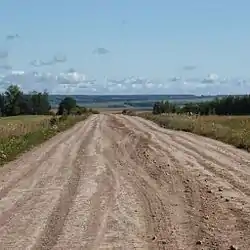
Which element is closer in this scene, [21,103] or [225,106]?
[225,106]

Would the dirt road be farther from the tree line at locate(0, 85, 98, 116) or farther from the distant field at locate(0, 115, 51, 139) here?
the tree line at locate(0, 85, 98, 116)

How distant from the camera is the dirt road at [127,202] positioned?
29.0 feet

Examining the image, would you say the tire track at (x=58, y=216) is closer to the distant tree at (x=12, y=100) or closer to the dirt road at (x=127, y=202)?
the dirt road at (x=127, y=202)

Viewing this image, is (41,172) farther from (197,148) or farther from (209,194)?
(197,148)

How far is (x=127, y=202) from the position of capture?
11836 mm

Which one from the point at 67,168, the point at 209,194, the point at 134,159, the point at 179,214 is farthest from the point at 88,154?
the point at 179,214

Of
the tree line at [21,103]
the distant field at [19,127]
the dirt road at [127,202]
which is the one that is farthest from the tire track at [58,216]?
the tree line at [21,103]

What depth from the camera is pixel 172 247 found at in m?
8.26

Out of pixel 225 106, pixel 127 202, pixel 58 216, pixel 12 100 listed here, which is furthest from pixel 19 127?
pixel 12 100

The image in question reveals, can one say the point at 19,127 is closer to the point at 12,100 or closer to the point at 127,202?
the point at 127,202

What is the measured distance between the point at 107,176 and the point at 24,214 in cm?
514

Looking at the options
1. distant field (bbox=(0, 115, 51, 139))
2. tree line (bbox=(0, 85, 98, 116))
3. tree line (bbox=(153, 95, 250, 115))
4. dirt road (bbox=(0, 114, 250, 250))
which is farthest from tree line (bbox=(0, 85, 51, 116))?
dirt road (bbox=(0, 114, 250, 250))

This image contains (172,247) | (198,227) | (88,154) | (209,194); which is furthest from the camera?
(88,154)

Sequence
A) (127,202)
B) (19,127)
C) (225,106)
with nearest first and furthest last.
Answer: (127,202) → (19,127) → (225,106)
